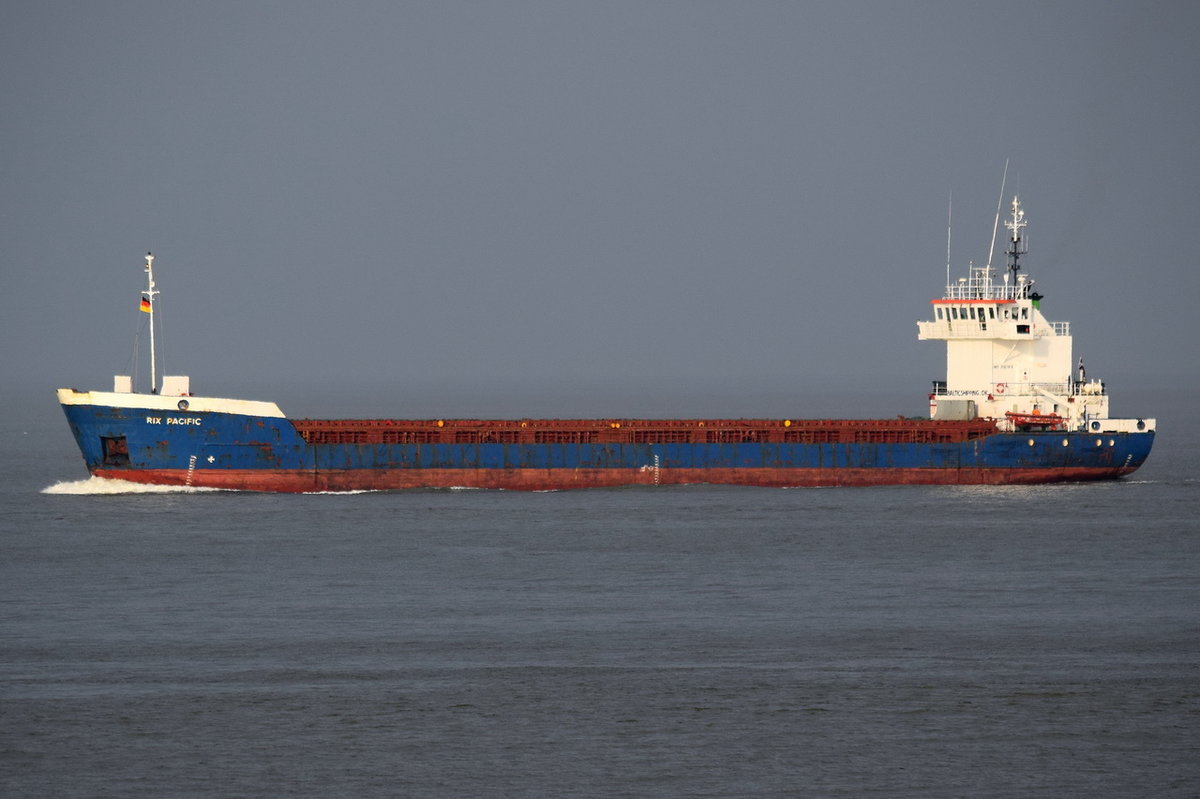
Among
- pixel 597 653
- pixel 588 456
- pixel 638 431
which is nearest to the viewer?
pixel 597 653

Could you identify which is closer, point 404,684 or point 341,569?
point 404,684

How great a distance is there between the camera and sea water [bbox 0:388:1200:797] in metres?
22.8

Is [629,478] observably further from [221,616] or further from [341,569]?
[221,616]

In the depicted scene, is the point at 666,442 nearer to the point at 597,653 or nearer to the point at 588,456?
the point at 588,456

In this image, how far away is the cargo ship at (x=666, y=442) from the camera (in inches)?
2018

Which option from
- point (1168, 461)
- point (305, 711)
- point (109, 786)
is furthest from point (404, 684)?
point (1168, 461)

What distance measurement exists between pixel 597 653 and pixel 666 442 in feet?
86.1

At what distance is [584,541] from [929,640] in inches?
552

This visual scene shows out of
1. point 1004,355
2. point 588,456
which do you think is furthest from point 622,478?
point 1004,355

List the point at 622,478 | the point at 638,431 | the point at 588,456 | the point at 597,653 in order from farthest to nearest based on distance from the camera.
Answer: the point at 622,478 < the point at 638,431 < the point at 588,456 < the point at 597,653

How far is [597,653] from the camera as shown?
29.1 metres

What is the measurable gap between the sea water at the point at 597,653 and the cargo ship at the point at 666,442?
11.3 feet

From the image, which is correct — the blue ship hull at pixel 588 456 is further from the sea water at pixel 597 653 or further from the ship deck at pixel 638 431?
the sea water at pixel 597 653

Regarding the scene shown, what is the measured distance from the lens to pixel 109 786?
72.3 feet
